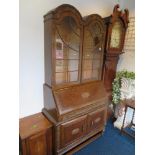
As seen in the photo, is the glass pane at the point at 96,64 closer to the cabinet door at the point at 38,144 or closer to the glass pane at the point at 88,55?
the glass pane at the point at 88,55

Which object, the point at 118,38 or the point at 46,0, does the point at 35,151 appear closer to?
the point at 46,0

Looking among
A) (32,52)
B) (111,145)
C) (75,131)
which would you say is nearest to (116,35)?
(32,52)

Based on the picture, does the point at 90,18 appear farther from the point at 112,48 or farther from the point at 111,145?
the point at 111,145

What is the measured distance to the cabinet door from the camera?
57.6 inches

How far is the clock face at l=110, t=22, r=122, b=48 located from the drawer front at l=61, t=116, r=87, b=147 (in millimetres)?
1252

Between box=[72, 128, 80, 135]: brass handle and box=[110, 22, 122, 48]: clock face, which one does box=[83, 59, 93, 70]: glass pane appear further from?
box=[72, 128, 80, 135]: brass handle

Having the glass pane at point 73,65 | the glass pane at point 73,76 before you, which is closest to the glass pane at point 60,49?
the glass pane at point 73,65

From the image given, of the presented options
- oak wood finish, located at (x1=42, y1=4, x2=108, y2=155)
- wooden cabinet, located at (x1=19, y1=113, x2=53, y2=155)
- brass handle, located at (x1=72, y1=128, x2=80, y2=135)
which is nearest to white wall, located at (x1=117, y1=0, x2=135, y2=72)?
oak wood finish, located at (x1=42, y1=4, x2=108, y2=155)

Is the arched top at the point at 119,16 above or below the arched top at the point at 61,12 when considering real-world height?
above

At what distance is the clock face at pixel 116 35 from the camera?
6.96 feet

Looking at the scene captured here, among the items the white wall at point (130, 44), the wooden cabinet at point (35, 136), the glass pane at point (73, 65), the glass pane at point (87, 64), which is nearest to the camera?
the wooden cabinet at point (35, 136)

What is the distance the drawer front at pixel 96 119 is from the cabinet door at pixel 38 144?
67 centimetres
